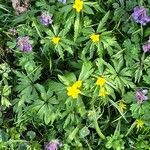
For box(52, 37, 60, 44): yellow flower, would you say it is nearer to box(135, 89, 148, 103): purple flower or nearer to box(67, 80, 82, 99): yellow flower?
box(67, 80, 82, 99): yellow flower

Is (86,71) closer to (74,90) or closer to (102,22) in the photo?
(74,90)

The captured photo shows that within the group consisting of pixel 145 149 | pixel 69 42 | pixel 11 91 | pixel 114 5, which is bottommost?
pixel 145 149

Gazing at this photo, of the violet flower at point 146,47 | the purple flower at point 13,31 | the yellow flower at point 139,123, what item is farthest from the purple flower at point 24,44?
the yellow flower at point 139,123

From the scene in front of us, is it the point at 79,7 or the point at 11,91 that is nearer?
the point at 79,7

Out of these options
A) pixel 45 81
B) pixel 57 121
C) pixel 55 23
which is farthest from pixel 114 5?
pixel 57 121

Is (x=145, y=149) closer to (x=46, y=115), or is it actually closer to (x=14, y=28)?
A: (x=46, y=115)

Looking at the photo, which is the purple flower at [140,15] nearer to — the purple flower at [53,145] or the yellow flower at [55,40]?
the yellow flower at [55,40]

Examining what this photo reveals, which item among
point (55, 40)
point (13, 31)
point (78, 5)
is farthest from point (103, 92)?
point (13, 31)

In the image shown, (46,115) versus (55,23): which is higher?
(55,23)
